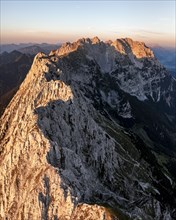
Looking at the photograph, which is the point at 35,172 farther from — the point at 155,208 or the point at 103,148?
the point at 155,208

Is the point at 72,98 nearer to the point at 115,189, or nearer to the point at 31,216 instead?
the point at 115,189

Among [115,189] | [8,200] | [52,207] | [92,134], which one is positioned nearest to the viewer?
[52,207]

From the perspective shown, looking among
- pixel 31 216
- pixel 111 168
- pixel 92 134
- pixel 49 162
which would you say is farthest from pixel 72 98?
pixel 31 216

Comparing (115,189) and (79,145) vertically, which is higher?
(79,145)

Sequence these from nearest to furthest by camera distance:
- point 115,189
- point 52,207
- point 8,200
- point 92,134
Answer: point 52,207 < point 8,200 < point 115,189 < point 92,134

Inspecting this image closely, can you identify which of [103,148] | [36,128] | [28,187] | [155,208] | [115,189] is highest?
[36,128]

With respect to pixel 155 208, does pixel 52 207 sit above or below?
above

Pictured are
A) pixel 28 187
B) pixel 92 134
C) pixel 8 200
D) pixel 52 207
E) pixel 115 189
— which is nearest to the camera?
pixel 52 207

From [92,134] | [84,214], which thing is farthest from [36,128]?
[84,214]

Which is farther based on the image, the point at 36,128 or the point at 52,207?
the point at 36,128
